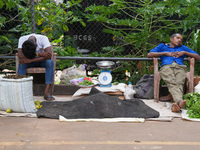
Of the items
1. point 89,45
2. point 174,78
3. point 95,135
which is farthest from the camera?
point 89,45

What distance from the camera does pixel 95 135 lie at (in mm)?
3541

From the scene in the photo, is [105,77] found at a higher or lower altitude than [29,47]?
lower

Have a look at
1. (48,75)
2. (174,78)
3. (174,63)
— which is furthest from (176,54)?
(48,75)

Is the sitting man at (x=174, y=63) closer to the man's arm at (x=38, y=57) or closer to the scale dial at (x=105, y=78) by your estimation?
the scale dial at (x=105, y=78)

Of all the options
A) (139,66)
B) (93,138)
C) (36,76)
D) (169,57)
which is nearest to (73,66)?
(36,76)

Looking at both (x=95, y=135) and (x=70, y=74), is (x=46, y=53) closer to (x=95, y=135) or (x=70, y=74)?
A: (x=70, y=74)

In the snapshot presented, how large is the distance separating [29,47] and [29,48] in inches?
0.8

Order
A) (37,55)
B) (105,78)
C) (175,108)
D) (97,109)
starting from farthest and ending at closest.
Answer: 1. (105,78)
2. (37,55)
3. (175,108)
4. (97,109)

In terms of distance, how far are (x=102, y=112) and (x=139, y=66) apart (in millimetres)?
2507

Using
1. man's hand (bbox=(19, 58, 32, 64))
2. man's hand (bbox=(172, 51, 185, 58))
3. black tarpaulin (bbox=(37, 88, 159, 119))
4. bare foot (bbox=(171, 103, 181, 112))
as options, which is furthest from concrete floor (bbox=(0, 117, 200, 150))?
man's hand (bbox=(172, 51, 185, 58))

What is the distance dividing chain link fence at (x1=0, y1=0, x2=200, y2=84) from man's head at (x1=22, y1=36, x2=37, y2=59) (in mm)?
692

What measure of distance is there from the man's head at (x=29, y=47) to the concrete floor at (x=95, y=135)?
4.92 ft

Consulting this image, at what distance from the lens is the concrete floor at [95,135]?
3146 mm

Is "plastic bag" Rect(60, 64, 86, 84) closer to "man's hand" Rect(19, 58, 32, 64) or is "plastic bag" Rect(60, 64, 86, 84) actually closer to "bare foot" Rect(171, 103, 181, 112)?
"man's hand" Rect(19, 58, 32, 64)
